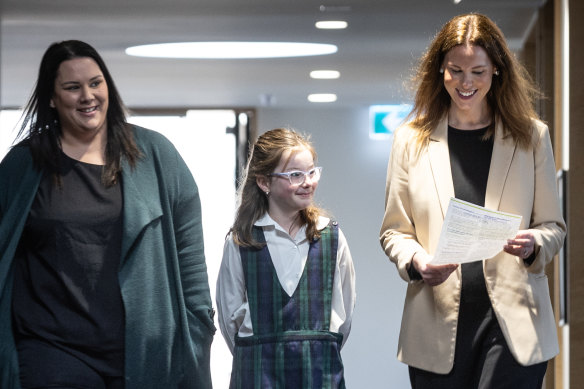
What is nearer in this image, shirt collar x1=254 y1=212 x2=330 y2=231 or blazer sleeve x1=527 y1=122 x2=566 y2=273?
blazer sleeve x1=527 y1=122 x2=566 y2=273

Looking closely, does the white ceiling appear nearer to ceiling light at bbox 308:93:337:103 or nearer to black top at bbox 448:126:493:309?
ceiling light at bbox 308:93:337:103

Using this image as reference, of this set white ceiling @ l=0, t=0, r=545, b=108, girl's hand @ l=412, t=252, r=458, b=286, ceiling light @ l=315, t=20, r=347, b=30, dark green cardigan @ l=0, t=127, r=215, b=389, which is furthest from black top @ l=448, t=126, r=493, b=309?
ceiling light @ l=315, t=20, r=347, b=30

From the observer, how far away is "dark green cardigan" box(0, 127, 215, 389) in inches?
112

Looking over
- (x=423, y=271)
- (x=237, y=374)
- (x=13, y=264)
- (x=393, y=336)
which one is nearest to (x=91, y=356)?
(x=13, y=264)

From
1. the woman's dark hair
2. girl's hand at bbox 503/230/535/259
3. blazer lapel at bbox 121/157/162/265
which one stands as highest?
the woman's dark hair

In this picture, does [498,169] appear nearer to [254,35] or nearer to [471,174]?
[471,174]

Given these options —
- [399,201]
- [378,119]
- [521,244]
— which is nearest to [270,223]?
[399,201]

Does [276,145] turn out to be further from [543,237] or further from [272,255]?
[543,237]

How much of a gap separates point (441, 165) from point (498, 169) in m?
0.16

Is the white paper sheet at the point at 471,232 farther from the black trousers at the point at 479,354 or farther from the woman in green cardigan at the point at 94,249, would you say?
the woman in green cardigan at the point at 94,249

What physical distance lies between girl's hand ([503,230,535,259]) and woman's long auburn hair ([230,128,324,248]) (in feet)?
2.28

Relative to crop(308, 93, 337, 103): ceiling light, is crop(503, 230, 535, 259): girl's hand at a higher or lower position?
lower

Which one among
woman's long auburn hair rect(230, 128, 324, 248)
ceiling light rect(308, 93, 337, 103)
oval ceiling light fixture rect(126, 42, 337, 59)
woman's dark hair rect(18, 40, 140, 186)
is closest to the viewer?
woman's dark hair rect(18, 40, 140, 186)

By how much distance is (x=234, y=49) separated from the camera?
20.4 feet
